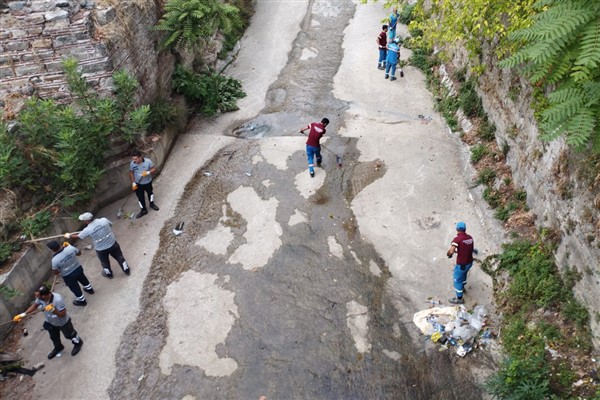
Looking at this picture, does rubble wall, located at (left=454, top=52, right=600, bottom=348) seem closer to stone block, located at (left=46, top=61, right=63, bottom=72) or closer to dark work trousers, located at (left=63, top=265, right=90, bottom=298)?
dark work trousers, located at (left=63, top=265, right=90, bottom=298)

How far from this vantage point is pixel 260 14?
65.0ft

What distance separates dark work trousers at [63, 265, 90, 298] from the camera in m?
8.71

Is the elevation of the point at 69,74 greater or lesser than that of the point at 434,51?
greater

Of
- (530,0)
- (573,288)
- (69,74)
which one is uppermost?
(530,0)

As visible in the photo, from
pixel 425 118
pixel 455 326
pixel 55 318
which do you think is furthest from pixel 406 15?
pixel 55 318

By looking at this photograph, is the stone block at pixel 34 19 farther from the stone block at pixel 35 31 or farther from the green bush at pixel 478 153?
the green bush at pixel 478 153

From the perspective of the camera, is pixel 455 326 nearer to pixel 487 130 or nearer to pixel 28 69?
pixel 487 130

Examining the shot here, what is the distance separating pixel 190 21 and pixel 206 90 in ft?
7.04

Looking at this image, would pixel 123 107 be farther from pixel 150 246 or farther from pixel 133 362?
pixel 133 362

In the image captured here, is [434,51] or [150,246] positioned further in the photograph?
[434,51]

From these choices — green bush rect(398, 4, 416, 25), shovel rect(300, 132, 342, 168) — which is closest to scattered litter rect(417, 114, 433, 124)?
shovel rect(300, 132, 342, 168)

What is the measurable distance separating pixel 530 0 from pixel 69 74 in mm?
8934

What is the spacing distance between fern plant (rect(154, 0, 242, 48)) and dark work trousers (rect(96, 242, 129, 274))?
20.1 feet

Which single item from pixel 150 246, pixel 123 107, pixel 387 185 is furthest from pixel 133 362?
pixel 387 185
